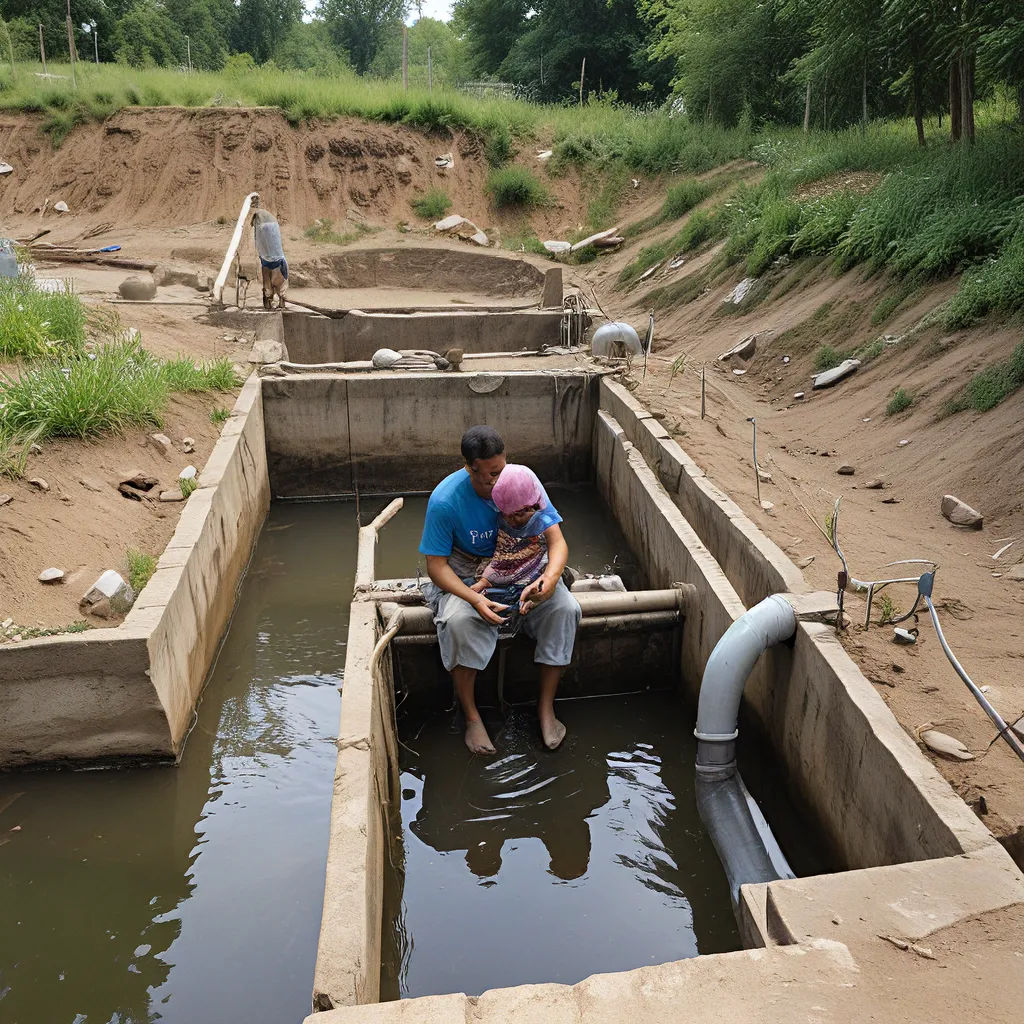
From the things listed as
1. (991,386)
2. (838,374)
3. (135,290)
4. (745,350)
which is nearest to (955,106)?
(745,350)

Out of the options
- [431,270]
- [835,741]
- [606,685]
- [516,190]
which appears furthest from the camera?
[516,190]

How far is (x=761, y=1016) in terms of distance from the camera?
2.46 m

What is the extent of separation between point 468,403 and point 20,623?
5.85 metres

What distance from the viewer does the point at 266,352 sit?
11.1 metres

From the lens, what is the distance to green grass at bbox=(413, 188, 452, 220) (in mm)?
21453

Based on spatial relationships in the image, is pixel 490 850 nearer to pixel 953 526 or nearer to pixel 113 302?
pixel 953 526

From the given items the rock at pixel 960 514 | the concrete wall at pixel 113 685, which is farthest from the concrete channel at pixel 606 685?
the rock at pixel 960 514

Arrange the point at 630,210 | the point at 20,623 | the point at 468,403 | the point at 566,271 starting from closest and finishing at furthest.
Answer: the point at 20,623, the point at 468,403, the point at 566,271, the point at 630,210

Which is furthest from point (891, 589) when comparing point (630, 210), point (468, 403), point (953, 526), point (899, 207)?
point (630, 210)

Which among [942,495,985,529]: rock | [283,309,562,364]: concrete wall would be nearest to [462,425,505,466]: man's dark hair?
[942,495,985,529]: rock

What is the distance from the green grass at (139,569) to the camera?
18.0 ft

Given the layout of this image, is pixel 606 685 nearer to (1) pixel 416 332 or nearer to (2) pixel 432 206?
(1) pixel 416 332

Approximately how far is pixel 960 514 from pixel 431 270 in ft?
48.4

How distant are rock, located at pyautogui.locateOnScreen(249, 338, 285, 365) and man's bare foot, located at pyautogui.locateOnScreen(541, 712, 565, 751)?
6905 millimetres
